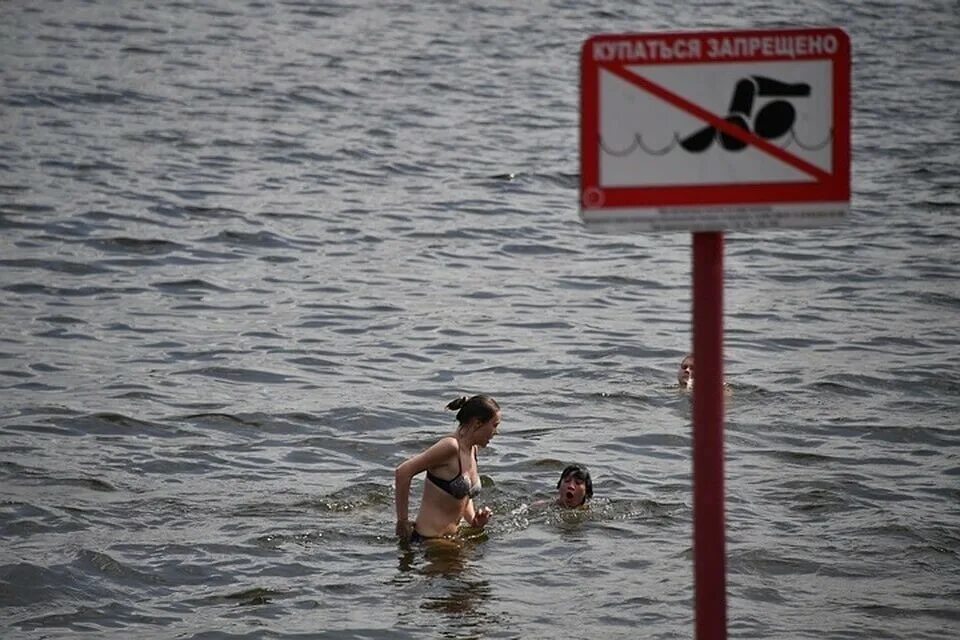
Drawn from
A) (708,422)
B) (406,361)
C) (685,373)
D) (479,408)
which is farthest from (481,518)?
(708,422)

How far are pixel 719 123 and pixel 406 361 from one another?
1220 centimetres

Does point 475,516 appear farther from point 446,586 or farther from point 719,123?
point 719,123

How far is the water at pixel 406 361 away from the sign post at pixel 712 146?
18.7 ft

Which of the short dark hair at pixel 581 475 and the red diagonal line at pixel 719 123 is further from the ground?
the red diagonal line at pixel 719 123

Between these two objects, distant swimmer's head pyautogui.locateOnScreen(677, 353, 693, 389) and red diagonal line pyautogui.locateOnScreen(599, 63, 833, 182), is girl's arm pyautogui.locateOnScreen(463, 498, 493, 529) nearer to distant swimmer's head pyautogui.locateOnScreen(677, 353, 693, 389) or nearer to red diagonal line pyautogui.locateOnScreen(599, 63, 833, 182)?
distant swimmer's head pyautogui.locateOnScreen(677, 353, 693, 389)

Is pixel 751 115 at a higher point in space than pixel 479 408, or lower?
higher

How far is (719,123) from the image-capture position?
Answer: 15.4ft

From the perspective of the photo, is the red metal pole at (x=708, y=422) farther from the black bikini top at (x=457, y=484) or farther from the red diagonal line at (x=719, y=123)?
the black bikini top at (x=457, y=484)

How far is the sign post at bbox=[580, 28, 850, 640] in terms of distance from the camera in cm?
467

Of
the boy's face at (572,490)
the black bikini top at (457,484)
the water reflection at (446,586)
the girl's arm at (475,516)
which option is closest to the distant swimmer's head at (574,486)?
the boy's face at (572,490)

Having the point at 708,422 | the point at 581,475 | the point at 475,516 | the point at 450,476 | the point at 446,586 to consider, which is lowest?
the point at 446,586

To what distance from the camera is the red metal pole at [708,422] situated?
4688 millimetres

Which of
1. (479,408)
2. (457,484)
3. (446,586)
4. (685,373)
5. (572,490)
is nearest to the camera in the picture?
(446,586)

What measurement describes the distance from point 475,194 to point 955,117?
32.2 ft
